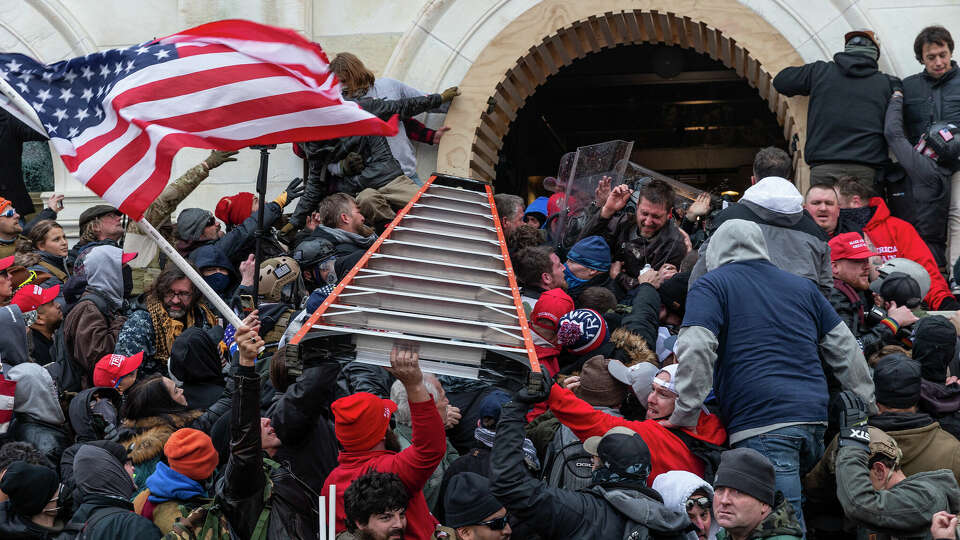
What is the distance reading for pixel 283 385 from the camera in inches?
271

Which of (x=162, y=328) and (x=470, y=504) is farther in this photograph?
(x=162, y=328)

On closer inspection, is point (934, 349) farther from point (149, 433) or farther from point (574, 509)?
point (149, 433)

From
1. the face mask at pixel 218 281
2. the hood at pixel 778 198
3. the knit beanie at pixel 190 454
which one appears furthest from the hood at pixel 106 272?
the hood at pixel 778 198

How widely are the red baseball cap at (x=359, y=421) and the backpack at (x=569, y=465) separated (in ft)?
3.08

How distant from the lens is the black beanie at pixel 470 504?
572 cm

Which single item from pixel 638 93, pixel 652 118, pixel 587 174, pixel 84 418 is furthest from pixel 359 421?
pixel 652 118

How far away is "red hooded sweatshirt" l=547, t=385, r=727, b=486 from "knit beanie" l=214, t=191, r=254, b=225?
5.69m

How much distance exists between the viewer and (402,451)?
232 inches

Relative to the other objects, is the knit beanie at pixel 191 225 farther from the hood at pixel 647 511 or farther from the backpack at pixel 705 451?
the hood at pixel 647 511

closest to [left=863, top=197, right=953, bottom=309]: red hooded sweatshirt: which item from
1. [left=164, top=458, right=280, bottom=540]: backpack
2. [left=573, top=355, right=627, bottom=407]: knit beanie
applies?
[left=573, top=355, right=627, bottom=407]: knit beanie

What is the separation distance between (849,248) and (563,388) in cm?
280

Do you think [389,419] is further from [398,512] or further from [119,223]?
[119,223]

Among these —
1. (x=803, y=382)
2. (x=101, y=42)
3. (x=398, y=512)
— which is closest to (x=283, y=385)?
(x=398, y=512)

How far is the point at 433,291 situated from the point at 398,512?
4.31 feet
